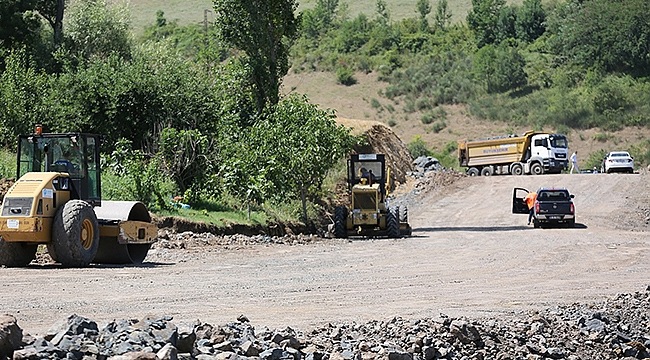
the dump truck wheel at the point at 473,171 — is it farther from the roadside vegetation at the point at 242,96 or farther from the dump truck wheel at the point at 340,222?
the dump truck wheel at the point at 340,222

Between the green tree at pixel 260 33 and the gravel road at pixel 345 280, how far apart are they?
32.7ft

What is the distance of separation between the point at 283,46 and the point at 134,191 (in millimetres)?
14402

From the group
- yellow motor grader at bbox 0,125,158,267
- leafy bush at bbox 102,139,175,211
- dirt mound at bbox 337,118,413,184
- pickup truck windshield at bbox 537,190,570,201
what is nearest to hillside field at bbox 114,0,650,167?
dirt mound at bbox 337,118,413,184

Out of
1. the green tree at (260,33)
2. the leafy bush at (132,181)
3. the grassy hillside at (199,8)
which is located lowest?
the leafy bush at (132,181)

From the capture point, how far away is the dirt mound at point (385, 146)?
56000 millimetres

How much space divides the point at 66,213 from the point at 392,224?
17355mm

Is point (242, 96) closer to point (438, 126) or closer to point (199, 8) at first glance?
point (438, 126)

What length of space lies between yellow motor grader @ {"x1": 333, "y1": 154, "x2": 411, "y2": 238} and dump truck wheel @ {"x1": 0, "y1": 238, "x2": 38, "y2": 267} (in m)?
16.4

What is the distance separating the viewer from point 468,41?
353ft

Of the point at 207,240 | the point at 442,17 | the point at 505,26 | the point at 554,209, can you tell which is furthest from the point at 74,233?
the point at 442,17

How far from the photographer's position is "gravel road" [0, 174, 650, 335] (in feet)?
48.0

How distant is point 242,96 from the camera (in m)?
42.0

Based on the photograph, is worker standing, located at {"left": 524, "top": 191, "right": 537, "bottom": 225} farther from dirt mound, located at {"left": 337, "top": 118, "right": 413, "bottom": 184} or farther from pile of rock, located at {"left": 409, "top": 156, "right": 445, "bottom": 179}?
pile of rock, located at {"left": 409, "top": 156, "right": 445, "bottom": 179}

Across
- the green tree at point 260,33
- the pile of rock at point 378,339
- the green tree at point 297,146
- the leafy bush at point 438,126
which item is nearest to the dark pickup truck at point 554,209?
the green tree at point 297,146
